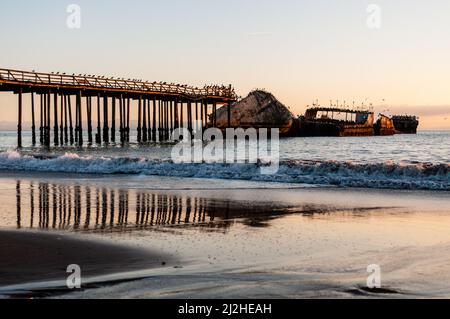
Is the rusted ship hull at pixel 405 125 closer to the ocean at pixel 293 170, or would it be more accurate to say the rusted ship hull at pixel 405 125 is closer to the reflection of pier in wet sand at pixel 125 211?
the ocean at pixel 293 170

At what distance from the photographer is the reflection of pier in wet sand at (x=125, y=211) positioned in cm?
1208

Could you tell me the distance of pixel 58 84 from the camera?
49594mm

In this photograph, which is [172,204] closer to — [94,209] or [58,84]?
[94,209]

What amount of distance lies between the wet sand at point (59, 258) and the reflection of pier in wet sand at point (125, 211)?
58.6 inches

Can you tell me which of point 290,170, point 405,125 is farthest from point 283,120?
point 290,170

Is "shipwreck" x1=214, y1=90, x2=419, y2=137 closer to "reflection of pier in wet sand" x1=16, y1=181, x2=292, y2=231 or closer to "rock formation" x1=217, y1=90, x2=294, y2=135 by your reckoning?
"rock formation" x1=217, y1=90, x2=294, y2=135

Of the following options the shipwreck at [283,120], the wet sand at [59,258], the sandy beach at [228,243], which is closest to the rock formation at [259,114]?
the shipwreck at [283,120]

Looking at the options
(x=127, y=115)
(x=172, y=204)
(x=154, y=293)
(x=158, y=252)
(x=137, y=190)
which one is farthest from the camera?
(x=127, y=115)

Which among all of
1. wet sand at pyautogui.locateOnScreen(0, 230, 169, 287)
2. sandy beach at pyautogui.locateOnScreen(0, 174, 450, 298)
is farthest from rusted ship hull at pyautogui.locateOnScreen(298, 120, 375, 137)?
wet sand at pyautogui.locateOnScreen(0, 230, 169, 287)

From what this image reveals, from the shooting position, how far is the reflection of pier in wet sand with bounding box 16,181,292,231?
1208 centimetres

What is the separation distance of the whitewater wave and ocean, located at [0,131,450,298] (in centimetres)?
11

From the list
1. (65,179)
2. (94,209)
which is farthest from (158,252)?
(65,179)
